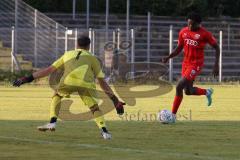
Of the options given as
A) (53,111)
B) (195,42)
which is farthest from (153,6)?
(53,111)

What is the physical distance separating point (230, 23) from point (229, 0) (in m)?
3.74

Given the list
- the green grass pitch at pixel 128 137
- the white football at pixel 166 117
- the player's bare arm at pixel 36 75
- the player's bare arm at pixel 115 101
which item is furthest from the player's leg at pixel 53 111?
the white football at pixel 166 117

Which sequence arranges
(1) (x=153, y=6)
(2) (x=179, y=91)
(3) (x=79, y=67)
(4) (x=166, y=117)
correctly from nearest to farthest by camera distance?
(3) (x=79, y=67) → (4) (x=166, y=117) → (2) (x=179, y=91) → (1) (x=153, y=6)

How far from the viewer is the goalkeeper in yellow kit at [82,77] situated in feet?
44.6

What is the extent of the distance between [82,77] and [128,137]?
1.27 m

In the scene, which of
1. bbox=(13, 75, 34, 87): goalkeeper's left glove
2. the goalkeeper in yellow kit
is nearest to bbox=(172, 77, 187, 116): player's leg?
the goalkeeper in yellow kit

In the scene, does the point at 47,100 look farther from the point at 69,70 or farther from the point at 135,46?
the point at 135,46

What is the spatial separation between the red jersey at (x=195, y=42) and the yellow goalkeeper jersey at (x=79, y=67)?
12.1 ft

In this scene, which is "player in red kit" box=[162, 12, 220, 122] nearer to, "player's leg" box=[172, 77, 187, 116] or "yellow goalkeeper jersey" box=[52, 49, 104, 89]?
"player's leg" box=[172, 77, 187, 116]

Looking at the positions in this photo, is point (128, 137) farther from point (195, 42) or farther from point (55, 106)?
point (195, 42)

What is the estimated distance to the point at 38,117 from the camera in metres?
19.4

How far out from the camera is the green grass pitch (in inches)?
450

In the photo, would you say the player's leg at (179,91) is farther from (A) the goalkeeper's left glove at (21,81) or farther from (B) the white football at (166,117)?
(A) the goalkeeper's left glove at (21,81)

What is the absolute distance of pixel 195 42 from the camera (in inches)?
674
